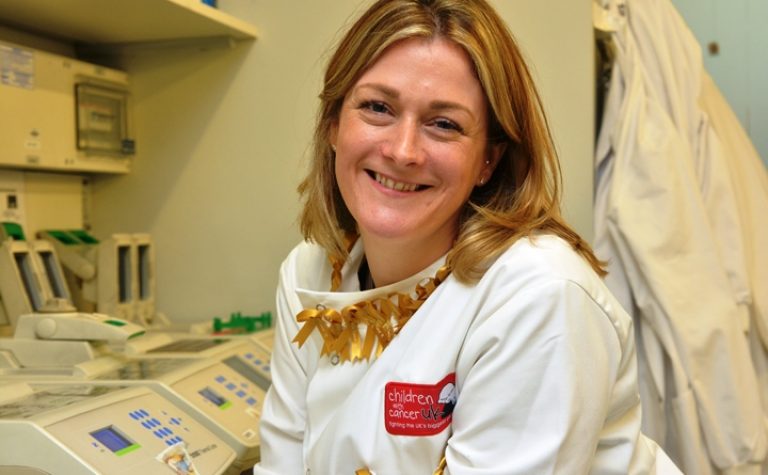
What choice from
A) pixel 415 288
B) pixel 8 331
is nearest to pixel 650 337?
pixel 415 288

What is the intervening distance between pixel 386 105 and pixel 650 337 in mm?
874

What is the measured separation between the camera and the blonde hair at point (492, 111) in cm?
100

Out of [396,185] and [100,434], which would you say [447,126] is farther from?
[100,434]

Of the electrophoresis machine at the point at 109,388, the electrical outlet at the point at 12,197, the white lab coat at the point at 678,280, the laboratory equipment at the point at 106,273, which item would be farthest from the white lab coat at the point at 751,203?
the electrical outlet at the point at 12,197

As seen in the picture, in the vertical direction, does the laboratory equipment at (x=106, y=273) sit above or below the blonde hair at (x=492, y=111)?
below

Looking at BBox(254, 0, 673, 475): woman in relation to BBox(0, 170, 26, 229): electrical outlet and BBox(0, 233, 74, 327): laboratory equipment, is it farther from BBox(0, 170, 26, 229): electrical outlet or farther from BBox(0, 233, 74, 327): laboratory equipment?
BBox(0, 170, 26, 229): electrical outlet

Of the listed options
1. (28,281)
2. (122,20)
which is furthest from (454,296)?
(122,20)

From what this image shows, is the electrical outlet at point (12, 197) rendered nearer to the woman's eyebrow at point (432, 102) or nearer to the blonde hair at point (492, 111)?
the blonde hair at point (492, 111)

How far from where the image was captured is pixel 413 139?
3.26ft

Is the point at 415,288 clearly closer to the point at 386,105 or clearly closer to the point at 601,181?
the point at 386,105

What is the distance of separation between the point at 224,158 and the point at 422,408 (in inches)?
47.1

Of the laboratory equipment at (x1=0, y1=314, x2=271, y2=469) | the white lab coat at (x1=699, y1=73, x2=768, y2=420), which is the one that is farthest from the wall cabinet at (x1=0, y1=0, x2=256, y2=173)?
the white lab coat at (x1=699, y1=73, x2=768, y2=420)

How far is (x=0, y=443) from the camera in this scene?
38.8 inches

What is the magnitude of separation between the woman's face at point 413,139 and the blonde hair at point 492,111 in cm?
2
